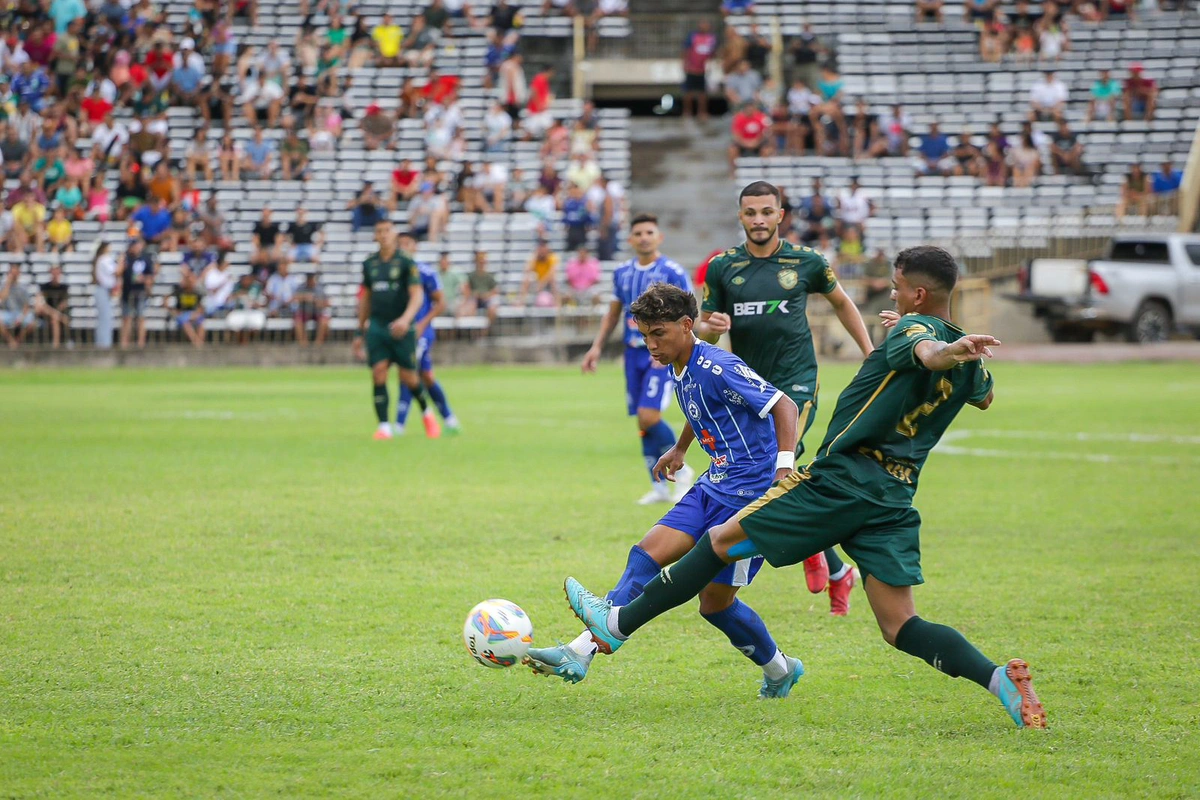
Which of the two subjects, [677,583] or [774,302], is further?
[774,302]

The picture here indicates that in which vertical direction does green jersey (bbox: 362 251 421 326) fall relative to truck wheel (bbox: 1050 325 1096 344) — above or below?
above

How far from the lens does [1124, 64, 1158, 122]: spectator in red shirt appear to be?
113 ft

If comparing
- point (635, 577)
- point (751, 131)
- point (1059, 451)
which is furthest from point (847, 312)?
point (751, 131)

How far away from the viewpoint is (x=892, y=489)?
5148 mm

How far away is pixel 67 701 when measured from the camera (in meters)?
5.34

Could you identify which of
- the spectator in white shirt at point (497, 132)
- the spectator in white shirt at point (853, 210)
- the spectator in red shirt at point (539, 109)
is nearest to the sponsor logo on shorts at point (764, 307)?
the spectator in white shirt at point (853, 210)

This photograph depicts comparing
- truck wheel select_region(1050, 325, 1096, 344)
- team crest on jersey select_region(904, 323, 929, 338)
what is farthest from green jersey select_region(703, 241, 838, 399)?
truck wheel select_region(1050, 325, 1096, 344)

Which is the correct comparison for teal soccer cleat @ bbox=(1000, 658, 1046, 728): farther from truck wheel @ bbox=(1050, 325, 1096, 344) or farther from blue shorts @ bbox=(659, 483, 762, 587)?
truck wheel @ bbox=(1050, 325, 1096, 344)

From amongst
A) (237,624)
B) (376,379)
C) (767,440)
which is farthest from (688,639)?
(376,379)

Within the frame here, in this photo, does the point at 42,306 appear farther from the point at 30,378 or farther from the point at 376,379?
the point at 376,379

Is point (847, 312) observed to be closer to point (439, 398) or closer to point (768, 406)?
point (768, 406)

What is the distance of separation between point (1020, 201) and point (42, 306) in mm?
21543

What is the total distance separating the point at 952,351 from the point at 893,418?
462 mm

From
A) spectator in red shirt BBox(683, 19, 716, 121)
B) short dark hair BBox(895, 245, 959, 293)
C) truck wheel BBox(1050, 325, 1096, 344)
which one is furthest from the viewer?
spectator in red shirt BBox(683, 19, 716, 121)
